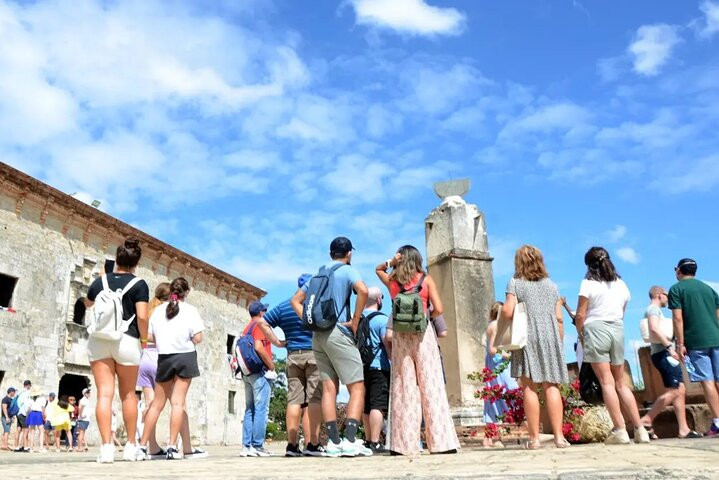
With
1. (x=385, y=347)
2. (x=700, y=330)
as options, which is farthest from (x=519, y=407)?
(x=700, y=330)

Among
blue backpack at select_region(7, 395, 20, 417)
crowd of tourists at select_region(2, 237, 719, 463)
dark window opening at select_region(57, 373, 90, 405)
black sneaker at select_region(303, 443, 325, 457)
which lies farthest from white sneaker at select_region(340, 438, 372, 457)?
dark window opening at select_region(57, 373, 90, 405)

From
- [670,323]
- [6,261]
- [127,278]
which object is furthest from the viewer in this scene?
[6,261]

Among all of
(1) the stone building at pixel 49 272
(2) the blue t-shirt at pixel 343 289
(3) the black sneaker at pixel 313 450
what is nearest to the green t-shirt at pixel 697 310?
(2) the blue t-shirt at pixel 343 289

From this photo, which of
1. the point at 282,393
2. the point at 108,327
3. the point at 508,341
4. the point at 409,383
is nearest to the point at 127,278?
the point at 108,327

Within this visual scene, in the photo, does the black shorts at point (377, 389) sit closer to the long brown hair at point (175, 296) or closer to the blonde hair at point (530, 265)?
the blonde hair at point (530, 265)

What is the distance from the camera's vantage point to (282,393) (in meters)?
45.2

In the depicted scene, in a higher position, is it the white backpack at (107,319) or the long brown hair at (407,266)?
the long brown hair at (407,266)

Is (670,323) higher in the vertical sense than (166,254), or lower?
lower

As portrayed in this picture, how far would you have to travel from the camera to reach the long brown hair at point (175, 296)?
5.58 meters

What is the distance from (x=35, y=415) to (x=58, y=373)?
450 cm

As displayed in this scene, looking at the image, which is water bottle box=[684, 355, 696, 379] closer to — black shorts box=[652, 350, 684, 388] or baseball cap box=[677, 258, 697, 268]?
black shorts box=[652, 350, 684, 388]

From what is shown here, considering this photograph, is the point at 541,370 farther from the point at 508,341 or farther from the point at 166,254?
the point at 166,254

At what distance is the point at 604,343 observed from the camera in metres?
5.00

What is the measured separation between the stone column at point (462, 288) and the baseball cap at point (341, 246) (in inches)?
114
